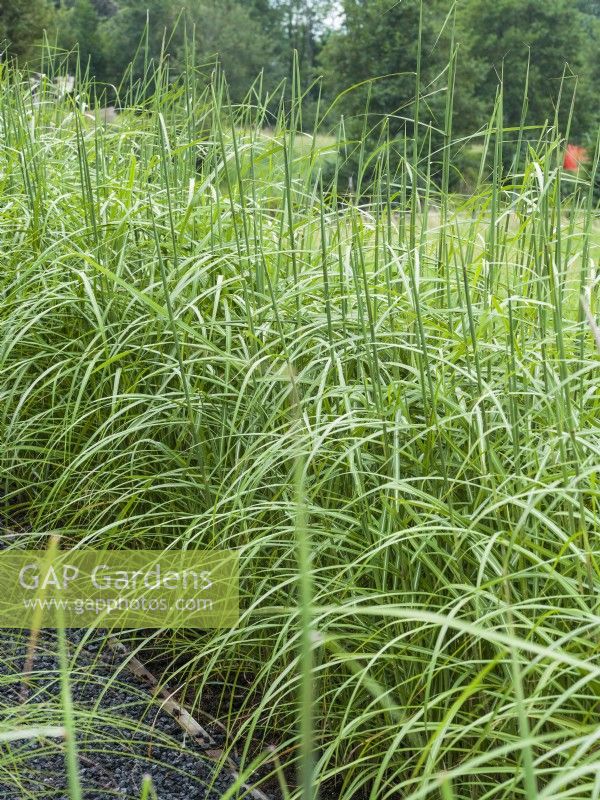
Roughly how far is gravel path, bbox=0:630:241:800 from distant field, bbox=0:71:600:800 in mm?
44

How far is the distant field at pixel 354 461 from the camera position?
4.39 feet

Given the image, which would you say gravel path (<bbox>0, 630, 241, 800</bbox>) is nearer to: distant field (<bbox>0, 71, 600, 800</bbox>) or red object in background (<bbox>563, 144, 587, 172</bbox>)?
distant field (<bbox>0, 71, 600, 800</bbox>)

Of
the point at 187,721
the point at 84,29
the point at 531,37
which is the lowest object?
the point at 187,721

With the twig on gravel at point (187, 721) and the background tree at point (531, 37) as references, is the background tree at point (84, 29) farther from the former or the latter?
the twig on gravel at point (187, 721)

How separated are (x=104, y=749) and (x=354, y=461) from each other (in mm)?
687

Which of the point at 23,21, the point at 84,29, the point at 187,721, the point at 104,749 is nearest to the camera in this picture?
the point at 104,749

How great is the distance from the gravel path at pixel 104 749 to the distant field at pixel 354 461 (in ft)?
0.14

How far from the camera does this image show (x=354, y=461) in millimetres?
1729

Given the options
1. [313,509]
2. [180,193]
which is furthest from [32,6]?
[313,509]

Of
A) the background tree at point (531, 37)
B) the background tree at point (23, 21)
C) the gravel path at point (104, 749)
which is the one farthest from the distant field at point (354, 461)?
the background tree at point (531, 37)

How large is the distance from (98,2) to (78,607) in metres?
45.8

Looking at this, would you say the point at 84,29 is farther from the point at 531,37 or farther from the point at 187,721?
the point at 187,721

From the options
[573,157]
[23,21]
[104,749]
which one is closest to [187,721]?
[104,749]

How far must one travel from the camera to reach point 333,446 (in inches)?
69.6
